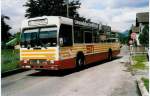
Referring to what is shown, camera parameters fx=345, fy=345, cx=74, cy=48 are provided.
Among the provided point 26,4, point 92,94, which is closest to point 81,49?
point 92,94

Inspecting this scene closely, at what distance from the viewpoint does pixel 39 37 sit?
16406 mm

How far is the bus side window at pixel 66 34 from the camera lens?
53.3ft

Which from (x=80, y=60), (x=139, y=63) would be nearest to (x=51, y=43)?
(x=80, y=60)

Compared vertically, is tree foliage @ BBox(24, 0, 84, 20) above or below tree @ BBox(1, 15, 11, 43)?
above

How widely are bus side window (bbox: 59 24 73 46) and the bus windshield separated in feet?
1.36

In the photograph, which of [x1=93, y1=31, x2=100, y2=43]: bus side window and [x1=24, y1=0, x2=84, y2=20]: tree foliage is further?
[x1=24, y1=0, x2=84, y2=20]: tree foliage

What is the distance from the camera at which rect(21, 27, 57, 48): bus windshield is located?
16.0m

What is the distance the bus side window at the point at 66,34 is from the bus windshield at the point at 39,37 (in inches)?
16.3

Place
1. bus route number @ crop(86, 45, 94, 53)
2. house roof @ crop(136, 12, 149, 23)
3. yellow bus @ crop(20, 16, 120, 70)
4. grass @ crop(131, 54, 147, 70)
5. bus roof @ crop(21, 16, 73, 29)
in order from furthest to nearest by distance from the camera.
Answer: house roof @ crop(136, 12, 149, 23)
bus route number @ crop(86, 45, 94, 53)
grass @ crop(131, 54, 147, 70)
bus roof @ crop(21, 16, 73, 29)
yellow bus @ crop(20, 16, 120, 70)

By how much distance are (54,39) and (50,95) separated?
5569mm

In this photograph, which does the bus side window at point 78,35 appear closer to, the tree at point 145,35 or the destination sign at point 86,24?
the destination sign at point 86,24

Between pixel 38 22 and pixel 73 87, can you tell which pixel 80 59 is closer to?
pixel 38 22

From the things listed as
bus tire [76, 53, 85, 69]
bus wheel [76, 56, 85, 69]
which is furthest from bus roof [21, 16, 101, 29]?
bus wheel [76, 56, 85, 69]

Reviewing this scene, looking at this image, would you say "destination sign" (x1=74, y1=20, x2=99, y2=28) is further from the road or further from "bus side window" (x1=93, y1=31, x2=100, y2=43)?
the road
